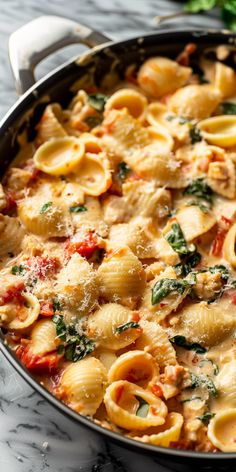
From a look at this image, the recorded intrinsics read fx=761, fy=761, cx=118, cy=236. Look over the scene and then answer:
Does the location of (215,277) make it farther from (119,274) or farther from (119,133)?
(119,133)

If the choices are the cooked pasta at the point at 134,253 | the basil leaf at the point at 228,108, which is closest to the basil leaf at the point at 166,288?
the cooked pasta at the point at 134,253

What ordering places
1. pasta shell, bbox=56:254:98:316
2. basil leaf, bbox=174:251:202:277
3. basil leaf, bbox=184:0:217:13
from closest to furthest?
Answer: pasta shell, bbox=56:254:98:316
basil leaf, bbox=174:251:202:277
basil leaf, bbox=184:0:217:13

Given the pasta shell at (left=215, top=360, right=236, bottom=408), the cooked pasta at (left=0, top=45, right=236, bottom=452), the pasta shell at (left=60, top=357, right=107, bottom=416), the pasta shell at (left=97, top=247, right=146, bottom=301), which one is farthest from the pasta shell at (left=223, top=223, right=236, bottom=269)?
the pasta shell at (left=60, top=357, right=107, bottom=416)

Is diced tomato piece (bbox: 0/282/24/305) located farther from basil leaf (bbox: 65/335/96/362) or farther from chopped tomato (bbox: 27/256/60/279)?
basil leaf (bbox: 65/335/96/362)

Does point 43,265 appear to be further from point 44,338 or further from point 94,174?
point 94,174

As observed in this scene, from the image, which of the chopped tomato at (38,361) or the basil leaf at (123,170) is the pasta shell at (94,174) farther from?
the chopped tomato at (38,361)

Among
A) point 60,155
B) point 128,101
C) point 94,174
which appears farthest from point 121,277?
point 128,101

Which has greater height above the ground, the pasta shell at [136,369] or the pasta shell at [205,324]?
the pasta shell at [205,324]

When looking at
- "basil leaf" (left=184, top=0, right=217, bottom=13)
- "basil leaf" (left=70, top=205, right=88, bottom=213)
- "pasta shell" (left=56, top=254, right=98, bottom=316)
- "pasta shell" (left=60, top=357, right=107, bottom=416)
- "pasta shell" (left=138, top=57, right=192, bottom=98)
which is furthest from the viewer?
"basil leaf" (left=184, top=0, right=217, bottom=13)
